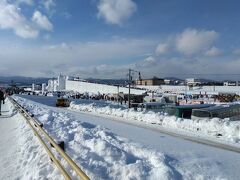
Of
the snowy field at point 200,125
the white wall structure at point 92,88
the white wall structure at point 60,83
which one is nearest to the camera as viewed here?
the snowy field at point 200,125

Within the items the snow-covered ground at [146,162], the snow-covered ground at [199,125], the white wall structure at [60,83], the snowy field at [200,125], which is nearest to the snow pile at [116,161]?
the snow-covered ground at [146,162]

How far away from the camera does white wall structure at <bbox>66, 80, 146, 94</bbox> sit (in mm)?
122938

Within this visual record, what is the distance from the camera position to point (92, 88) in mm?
142750

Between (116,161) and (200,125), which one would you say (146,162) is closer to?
(116,161)

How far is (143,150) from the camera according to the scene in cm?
1027

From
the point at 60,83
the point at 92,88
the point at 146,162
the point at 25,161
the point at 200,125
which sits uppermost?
the point at 60,83

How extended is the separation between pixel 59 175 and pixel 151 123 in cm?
1792

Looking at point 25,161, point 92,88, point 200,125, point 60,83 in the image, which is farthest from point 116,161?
point 60,83

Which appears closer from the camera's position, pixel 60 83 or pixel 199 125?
pixel 199 125

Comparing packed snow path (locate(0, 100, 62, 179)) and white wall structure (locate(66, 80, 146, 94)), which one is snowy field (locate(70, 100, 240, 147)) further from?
white wall structure (locate(66, 80, 146, 94))

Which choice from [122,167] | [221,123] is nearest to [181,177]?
[122,167]

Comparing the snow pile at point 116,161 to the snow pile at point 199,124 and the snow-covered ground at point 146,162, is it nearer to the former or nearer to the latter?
the snow-covered ground at point 146,162

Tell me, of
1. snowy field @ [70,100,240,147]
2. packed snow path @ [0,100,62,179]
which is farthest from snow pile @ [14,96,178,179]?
snowy field @ [70,100,240,147]

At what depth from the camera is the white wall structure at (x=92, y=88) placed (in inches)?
4840
